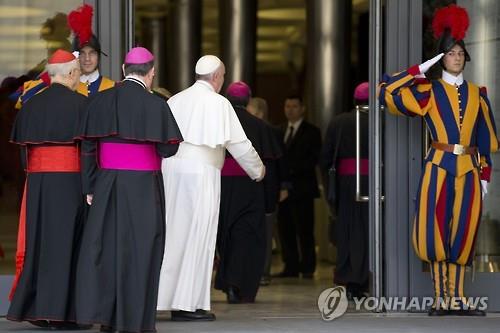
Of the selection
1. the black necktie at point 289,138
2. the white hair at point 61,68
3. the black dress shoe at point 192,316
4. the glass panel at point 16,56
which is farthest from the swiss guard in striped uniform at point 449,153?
the black necktie at point 289,138

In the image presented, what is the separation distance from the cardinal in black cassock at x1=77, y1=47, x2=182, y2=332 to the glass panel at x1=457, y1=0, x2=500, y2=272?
2.44 meters

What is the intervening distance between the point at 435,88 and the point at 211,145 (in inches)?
55.8

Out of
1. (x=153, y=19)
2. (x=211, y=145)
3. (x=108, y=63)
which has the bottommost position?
(x=211, y=145)

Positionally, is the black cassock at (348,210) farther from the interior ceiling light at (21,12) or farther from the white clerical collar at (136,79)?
the white clerical collar at (136,79)

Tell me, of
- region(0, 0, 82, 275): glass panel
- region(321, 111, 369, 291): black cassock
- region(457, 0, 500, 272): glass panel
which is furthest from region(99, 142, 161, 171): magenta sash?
region(321, 111, 369, 291): black cassock

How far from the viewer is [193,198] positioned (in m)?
7.64

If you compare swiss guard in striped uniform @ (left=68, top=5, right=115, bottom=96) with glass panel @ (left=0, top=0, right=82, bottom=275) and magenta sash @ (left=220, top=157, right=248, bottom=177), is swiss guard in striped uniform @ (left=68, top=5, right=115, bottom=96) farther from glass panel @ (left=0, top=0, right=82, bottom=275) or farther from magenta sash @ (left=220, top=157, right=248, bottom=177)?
magenta sash @ (left=220, top=157, right=248, bottom=177)

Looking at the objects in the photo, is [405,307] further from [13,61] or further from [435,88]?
[13,61]

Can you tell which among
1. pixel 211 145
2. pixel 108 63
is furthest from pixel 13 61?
pixel 211 145

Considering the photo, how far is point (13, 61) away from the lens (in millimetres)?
8086

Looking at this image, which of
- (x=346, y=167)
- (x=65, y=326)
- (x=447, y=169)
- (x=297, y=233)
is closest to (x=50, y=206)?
(x=65, y=326)

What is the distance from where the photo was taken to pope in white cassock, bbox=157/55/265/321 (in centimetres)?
759

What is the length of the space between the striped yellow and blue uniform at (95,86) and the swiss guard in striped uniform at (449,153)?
1.65m

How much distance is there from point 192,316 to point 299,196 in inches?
161
